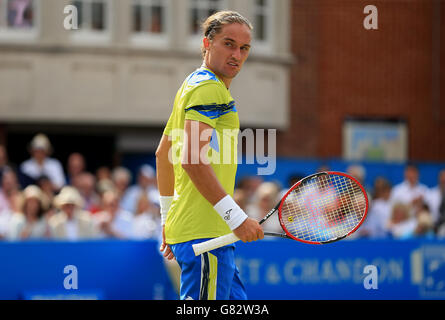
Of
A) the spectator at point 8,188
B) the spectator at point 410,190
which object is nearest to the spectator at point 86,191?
the spectator at point 8,188

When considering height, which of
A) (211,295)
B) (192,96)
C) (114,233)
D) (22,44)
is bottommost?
(114,233)

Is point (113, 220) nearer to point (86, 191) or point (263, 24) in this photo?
point (86, 191)

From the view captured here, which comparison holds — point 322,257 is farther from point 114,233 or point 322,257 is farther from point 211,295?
point 211,295

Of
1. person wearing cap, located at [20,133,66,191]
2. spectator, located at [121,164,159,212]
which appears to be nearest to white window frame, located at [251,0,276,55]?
spectator, located at [121,164,159,212]

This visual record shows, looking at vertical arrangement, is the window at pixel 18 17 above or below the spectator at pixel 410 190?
above

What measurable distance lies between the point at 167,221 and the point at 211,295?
485 millimetres

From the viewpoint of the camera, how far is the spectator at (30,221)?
9.91 metres

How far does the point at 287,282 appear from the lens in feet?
32.5

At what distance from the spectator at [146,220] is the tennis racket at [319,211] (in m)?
5.33

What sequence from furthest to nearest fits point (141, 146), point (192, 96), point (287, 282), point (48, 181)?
point (141, 146) → point (48, 181) → point (287, 282) → point (192, 96)

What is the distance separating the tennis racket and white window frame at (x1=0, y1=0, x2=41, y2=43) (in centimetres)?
1221

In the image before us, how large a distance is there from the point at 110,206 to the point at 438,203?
5511mm

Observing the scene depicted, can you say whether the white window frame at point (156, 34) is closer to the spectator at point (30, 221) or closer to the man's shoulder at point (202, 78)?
the spectator at point (30, 221)

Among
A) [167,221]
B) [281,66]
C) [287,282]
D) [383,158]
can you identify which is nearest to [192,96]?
[167,221]
